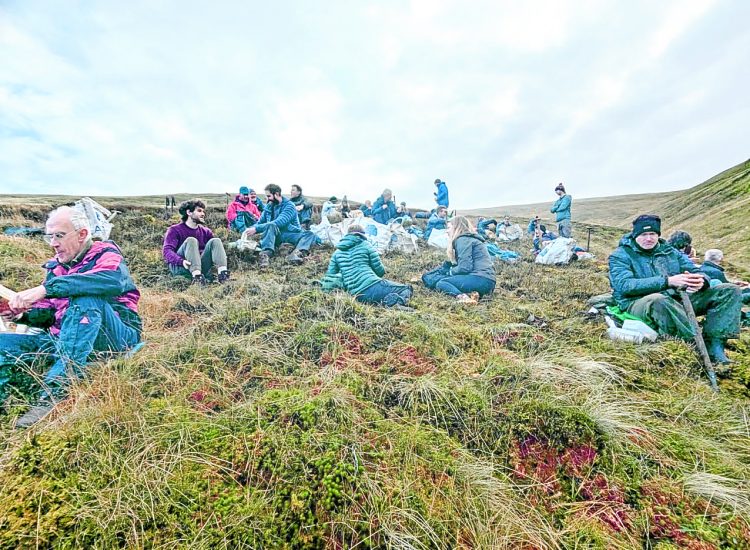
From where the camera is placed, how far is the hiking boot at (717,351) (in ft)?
9.32

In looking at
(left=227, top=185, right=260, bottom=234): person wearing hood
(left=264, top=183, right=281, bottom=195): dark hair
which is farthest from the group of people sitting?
(left=227, top=185, right=260, bottom=234): person wearing hood

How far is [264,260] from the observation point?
653 centimetres

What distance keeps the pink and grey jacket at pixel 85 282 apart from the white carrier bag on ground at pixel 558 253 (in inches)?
322

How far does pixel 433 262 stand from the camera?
24.2 ft

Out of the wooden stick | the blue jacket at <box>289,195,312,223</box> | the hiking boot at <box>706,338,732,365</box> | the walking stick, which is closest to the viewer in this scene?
the wooden stick

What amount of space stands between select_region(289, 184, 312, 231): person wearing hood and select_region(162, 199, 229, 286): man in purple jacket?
2644 mm

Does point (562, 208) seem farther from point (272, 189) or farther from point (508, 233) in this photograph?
point (272, 189)

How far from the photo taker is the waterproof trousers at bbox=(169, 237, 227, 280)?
5277mm

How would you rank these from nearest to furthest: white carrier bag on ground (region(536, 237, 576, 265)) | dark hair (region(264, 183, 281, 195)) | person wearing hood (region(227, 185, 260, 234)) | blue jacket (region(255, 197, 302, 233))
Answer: dark hair (region(264, 183, 281, 195)) → blue jacket (region(255, 197, 302, 233)) → white carrier bag on ground (region(536, 237, 576, 265)) → person wearing hood (region(227, 185, 260, 234))

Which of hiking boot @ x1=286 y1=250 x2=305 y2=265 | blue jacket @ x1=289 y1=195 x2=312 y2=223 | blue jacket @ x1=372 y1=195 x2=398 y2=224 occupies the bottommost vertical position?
hiking boot @ x1=286 y1=250 x2=305 y2=265

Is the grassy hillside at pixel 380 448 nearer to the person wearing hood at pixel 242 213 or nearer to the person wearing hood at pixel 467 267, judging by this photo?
the person wearing hood at pixel 467 267

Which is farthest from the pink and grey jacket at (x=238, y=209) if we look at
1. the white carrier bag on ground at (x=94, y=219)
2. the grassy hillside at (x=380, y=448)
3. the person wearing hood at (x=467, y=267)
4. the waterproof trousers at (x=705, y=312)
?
the waterproof trousers at (x=705, y=312)

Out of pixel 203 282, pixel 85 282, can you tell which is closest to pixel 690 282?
pixel 85 282

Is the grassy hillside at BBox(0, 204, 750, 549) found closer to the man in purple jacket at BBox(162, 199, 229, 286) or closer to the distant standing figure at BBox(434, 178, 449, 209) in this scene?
the man in purple jacket at BBox(162, 199, 229, 286)
